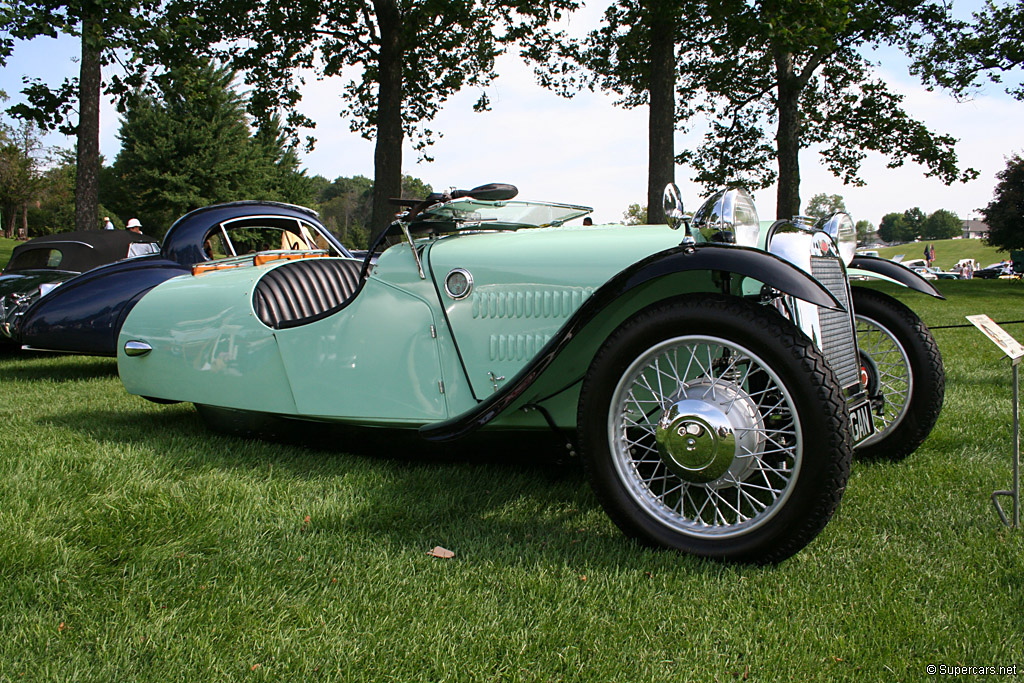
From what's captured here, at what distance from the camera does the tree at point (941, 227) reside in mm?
99125

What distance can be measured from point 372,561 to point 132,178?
132ft

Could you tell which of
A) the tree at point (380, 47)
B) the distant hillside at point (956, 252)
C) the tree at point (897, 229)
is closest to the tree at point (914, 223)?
the tree at point (897, 229)

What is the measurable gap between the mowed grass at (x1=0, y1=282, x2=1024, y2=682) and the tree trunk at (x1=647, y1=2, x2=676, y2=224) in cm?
857

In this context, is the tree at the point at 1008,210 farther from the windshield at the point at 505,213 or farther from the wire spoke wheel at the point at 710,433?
the wire spoke wheel at the point at 710,433

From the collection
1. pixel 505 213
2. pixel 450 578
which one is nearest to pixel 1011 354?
pixel 450 578

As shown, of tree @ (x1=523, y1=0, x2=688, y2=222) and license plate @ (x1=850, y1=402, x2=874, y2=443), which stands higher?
tree @ (x1=523, y1=0, x2=688, y2=222)

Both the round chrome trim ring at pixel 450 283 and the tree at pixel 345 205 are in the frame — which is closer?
the round chrome trim ring at pixel 450 283

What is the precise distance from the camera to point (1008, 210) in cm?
3011

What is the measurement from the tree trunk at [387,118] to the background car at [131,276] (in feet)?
21.1

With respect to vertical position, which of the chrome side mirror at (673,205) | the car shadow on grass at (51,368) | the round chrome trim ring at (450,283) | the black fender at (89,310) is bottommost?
the car shadow on grass at (51,368)

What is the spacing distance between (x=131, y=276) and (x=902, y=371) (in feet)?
18.9

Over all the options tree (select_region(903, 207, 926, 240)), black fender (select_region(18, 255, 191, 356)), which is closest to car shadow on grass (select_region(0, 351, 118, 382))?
black fender (select_region(18, 255, 191, 356))

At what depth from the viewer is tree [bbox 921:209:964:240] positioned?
99.1m

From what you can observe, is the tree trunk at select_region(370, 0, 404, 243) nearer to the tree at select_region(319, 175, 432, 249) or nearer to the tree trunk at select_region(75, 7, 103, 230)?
the tree trunk at select_region(75, 7, 103, 230)
